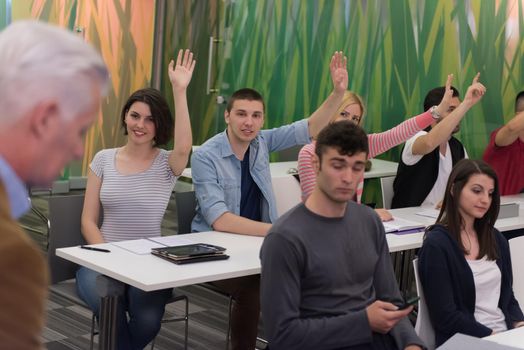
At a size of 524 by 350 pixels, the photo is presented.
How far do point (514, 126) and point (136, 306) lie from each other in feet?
9.27

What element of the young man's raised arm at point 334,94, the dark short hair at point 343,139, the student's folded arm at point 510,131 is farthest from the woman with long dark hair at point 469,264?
the student's folded arm at point 510,131

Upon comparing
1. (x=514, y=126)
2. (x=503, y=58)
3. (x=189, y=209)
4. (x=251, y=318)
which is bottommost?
(x=251, y=318)

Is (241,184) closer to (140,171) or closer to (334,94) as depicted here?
(140,171)

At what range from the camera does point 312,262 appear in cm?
262

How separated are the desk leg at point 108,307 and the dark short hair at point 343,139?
0.94 meters

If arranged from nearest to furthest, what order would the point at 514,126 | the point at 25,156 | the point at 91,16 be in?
the point at 25,156 → the point at 514,126 → the point at 91,16

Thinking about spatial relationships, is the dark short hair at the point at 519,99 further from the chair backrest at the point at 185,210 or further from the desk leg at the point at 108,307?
the desk leg at the point at 108,307

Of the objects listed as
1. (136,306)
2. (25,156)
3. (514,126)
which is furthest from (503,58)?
(25,156)

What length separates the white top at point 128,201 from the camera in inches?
145

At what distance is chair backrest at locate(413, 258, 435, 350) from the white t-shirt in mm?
1762

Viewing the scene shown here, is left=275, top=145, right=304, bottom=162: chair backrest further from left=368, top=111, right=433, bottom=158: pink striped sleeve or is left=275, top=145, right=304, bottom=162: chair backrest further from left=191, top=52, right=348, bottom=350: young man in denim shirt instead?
left=191, top=52, right=348, bottom=350: young man in denim shirt

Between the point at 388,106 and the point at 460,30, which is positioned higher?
the point at 460,30

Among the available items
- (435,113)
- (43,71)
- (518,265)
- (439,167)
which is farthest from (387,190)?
(43,71)

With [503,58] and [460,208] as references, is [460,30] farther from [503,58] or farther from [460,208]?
[460,208]
